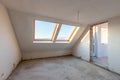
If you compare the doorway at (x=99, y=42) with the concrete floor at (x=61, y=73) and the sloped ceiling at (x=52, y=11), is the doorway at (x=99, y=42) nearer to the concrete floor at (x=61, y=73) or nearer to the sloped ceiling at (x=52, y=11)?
the sloped ceiling at (x=52, y=11)

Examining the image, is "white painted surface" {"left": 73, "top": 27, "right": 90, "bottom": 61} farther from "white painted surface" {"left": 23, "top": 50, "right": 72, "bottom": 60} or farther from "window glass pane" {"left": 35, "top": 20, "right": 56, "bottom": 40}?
"window glass pane" {"left": 35, "top": 20, "right": 56, "bottom": 40}

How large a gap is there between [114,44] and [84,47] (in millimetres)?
1618

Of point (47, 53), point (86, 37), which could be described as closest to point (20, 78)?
point (47, 53)

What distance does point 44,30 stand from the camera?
11.9 ft

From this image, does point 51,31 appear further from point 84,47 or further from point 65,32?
point 84,47

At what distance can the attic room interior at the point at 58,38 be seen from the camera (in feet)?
6.73

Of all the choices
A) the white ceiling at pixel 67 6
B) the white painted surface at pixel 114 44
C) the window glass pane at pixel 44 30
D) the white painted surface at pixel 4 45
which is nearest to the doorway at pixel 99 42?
the white painted surface at pixel 114 44

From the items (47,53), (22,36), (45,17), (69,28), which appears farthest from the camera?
(47,53)

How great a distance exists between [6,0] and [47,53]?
3.39m

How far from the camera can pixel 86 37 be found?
4.14m

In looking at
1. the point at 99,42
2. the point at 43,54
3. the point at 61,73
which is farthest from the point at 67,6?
the point at 99,42

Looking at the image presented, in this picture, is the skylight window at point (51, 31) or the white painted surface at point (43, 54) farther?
the white painted surface at point (43, 54)

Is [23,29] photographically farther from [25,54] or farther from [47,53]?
[47,53]

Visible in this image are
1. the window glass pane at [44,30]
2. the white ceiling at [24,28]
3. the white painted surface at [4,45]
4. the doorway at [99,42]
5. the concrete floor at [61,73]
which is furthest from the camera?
the doorway at [99,42]
